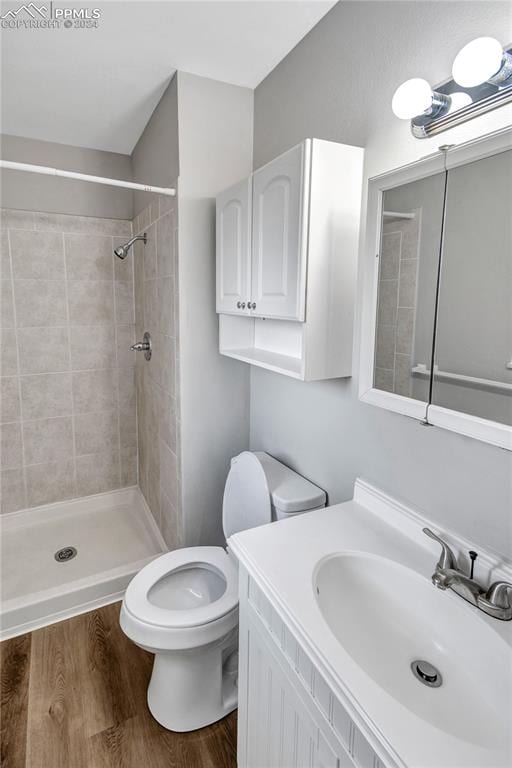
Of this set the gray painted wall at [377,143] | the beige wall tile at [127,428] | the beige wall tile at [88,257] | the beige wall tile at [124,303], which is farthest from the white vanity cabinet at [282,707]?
the beige wall tile at [88,257]

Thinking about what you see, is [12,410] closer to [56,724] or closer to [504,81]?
[56,724]

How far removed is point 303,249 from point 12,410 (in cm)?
220

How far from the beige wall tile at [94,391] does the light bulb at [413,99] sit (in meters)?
2.34

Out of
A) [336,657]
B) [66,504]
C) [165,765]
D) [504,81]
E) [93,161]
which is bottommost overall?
[165,765]

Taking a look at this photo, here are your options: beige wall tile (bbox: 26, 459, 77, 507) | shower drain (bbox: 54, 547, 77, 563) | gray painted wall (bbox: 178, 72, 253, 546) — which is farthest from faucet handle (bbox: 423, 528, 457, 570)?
beige wall tile (bbox: 26, 459, 77, 507)

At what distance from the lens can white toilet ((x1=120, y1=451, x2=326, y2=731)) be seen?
137 centimetres

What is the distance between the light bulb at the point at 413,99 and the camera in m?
0.91

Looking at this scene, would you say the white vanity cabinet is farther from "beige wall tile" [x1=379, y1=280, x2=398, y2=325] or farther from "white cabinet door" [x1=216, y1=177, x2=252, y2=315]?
"white cabinet door" [x1=216, y1=177, x2=252, y2=315]

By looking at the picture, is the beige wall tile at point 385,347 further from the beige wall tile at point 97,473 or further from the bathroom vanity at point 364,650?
the beige wall tile at point 97,473

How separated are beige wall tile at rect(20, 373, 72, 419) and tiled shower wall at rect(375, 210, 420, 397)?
2.19 m

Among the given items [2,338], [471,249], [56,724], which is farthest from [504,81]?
[2,338]

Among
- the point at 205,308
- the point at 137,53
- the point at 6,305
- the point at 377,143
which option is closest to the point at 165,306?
the point at 205,308

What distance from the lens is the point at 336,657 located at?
781mm

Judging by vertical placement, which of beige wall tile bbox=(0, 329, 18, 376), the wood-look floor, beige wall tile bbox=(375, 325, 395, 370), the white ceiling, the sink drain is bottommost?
the wood-look floor
